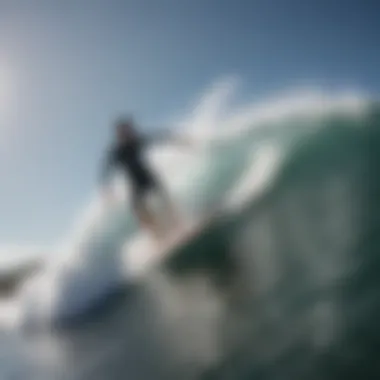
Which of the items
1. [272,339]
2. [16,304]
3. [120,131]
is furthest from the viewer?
[16,304]

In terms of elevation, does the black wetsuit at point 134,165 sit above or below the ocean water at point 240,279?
above

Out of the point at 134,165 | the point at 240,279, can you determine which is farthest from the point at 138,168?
the point at 240,279

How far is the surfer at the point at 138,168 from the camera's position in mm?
4316

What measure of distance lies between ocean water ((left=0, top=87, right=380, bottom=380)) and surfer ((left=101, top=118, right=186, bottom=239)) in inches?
5.1

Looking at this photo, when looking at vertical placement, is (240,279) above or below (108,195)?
below

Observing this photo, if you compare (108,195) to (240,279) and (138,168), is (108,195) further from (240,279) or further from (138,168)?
(240,279)

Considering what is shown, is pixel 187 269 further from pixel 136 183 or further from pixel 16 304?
pixel 16 304

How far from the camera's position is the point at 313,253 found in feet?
14.1

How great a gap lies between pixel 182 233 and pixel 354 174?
1.29 m

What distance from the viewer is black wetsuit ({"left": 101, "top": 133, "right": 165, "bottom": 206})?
4.33 m

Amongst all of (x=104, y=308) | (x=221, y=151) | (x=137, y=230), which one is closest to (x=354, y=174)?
(x=221, y=151)

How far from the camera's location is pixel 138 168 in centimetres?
437

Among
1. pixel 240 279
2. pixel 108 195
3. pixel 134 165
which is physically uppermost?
pixel 134 165

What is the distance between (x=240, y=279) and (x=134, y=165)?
104cm
